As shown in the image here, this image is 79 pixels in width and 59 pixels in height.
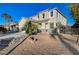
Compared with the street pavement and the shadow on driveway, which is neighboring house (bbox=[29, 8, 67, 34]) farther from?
the street pavement

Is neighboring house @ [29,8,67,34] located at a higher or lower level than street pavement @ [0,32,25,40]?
higher

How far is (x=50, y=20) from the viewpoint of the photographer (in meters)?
4.29

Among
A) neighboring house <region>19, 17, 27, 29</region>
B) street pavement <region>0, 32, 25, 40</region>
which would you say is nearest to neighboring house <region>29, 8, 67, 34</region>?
neighboring house <region>19, 17, 27, 29</region>

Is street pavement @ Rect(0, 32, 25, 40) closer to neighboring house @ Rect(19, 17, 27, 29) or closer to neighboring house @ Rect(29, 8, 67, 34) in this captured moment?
neighboring house @ Rect(19, 17, 27, 29)

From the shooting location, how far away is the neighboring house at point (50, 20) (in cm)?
426

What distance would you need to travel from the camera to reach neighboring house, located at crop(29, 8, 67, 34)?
4.26 metres

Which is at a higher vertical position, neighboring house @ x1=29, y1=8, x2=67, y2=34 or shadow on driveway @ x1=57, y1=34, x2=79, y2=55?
neighboring house @ x1=29, y1=8, x2=67, y2=34

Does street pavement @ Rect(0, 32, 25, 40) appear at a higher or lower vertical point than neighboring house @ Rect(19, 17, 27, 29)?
lower

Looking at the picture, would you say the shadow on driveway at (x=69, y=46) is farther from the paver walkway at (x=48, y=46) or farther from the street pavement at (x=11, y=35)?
the street pavement at (x=11, y=35)

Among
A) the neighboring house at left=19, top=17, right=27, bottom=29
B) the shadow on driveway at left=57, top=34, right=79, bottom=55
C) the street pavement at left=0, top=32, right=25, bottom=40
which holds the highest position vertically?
the neighboring house at left=19, top=17, right=27, bottom=29

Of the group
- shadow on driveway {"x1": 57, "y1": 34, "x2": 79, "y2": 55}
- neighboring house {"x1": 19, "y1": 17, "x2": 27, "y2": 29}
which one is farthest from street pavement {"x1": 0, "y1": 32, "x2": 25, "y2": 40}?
shadow on driveway {"x1": 57, "y1": 34, "x2": 79, "y2": 55}

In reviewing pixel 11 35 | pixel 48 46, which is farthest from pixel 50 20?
pixel 11 35

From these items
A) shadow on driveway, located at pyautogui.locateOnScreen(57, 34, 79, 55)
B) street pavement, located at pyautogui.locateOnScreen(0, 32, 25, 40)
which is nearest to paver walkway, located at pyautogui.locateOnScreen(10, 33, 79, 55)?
shadow on driveway, located at pyautogui.locateOnScreen(57, 34, 79, 55)

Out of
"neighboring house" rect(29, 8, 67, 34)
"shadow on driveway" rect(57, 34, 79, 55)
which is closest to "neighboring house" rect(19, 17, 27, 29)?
"neighboring house" rect(29, 8, 67, 34)
